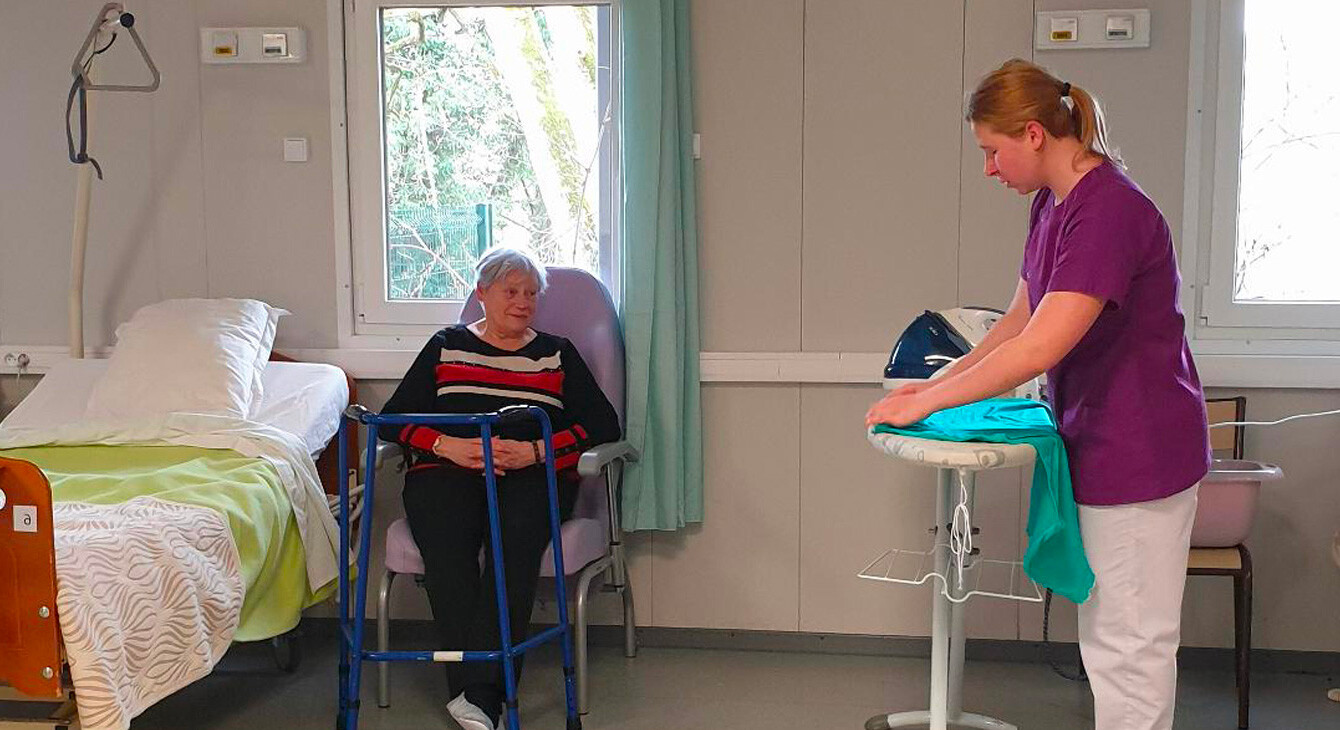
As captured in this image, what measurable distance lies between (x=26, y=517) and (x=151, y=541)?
264 millimetres

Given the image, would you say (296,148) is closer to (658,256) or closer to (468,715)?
(658,256)

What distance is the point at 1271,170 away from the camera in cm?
329

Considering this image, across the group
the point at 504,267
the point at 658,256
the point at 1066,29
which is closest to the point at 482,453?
the point at 504,267

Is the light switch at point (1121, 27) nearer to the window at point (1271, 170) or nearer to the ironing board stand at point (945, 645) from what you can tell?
the window at point (1271, 170)

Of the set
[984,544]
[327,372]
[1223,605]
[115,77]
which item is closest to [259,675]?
[327,372]

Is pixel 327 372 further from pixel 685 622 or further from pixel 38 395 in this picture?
pixel 685 622

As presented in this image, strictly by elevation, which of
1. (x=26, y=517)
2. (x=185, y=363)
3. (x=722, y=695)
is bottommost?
(x=722, y=695)

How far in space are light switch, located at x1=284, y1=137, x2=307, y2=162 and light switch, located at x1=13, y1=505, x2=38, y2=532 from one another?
1603 millimetres

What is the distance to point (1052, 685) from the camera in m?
3.23

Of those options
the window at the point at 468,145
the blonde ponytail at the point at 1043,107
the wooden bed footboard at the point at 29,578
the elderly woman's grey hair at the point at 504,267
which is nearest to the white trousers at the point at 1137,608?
the blonde ponytail at the point at 1043,107

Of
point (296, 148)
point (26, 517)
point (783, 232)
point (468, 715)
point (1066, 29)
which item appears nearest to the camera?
point (26, 517)

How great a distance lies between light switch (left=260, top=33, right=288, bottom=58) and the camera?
3.47 meters

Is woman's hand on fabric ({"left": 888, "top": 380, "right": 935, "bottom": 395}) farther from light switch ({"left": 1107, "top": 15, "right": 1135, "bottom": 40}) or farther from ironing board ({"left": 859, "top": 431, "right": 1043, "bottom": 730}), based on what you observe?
light switch ({"left": 1107, "top": 15, "right": 1135, "bottom": 40})

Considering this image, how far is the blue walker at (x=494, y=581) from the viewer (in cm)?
259
